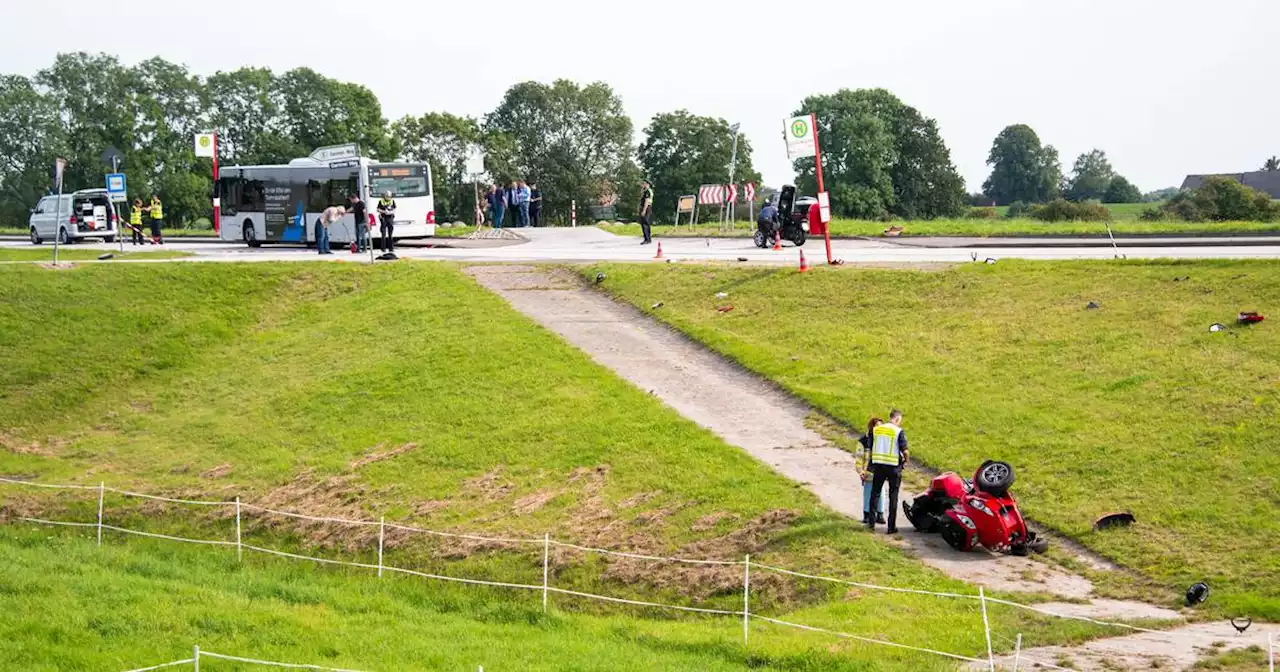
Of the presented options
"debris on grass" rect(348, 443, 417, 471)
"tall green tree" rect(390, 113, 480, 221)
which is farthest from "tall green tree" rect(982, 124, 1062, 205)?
"debris on grass" rect(348, 443, 417, 471)

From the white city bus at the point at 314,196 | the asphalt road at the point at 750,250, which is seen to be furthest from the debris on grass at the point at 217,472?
the white city bus at the point at 314,196

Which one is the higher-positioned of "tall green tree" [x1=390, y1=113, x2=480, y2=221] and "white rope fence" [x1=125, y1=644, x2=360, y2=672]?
"tall green tree" [x1=390, y1=113, x2=480, y2=221]

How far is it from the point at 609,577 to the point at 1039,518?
6154mm

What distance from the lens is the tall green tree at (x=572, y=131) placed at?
96.4 m

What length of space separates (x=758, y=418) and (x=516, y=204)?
122ft

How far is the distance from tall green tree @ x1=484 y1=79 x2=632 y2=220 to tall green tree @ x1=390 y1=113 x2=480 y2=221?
20.8ft

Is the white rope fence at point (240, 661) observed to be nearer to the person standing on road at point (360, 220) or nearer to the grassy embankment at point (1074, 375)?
the grassy embankment at point (1074, 375)

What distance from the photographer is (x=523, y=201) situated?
61188 mm

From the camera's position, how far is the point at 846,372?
28000 mm

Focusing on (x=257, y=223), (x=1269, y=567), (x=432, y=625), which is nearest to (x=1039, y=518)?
(x=1269, y=567)

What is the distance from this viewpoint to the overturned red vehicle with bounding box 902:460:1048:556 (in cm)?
1828

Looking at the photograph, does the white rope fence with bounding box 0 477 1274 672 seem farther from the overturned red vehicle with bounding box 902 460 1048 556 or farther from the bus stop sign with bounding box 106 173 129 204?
the bus stop sign with bounding box 106 173 129 204

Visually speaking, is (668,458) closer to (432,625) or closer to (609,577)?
(609,577)

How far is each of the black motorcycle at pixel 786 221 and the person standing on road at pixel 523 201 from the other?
59.6ft
